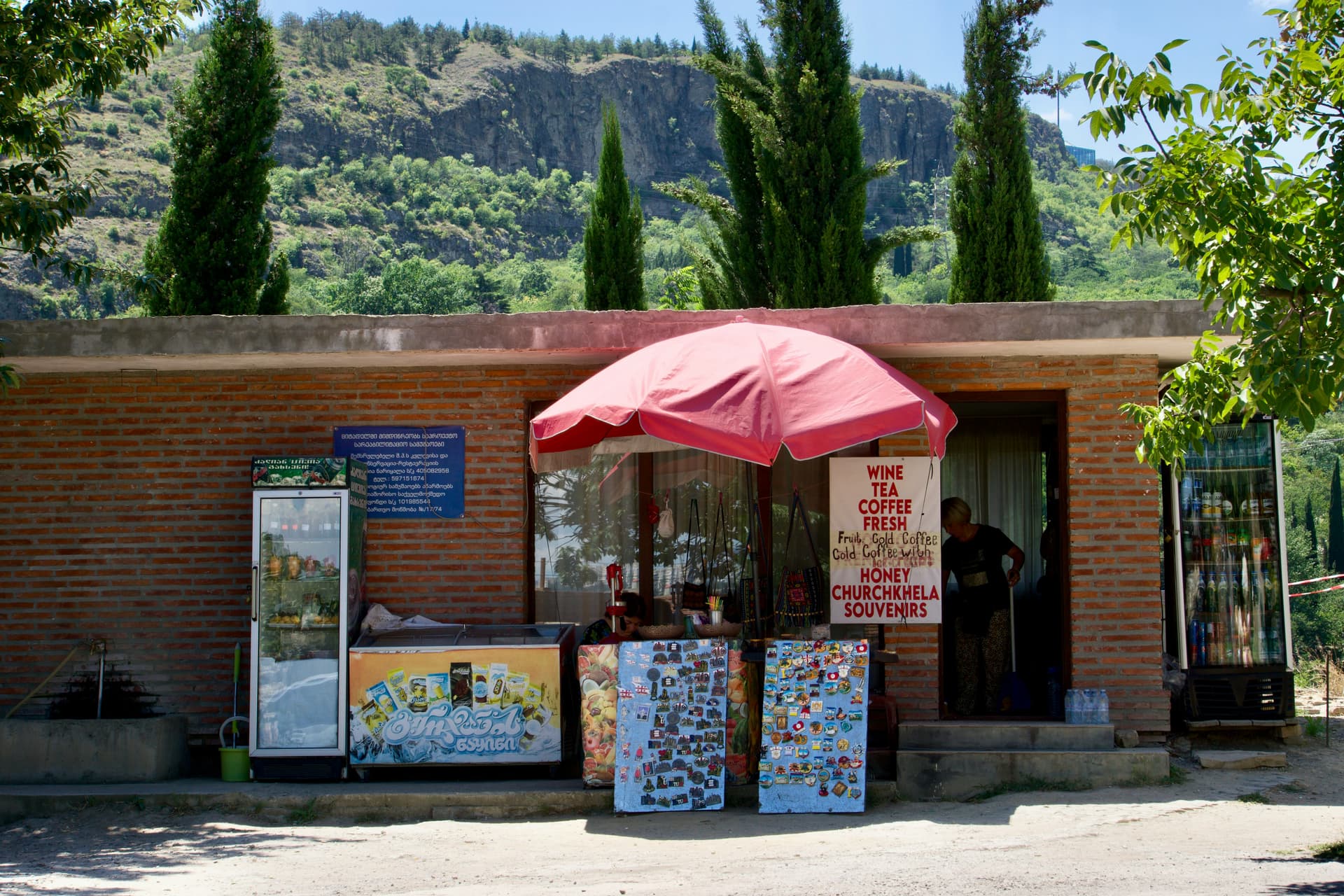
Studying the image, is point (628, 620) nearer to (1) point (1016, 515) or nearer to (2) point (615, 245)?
(1) point (1016, 515)

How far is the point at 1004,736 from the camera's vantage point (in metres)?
8.27

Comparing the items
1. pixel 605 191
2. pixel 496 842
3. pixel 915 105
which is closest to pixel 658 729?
pixel 496 842

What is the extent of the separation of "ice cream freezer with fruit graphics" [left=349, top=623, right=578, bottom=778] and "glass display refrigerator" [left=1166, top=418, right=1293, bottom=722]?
15.4ft

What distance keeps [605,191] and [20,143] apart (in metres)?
16.1

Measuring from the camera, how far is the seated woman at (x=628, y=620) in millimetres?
8094

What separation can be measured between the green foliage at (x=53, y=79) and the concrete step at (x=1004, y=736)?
22.8ft

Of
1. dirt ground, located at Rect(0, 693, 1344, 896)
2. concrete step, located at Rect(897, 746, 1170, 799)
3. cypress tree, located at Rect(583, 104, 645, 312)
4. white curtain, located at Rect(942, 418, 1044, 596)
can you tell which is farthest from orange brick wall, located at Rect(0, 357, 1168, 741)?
cypress tree, located at Rect(583, 104, 645, 312)

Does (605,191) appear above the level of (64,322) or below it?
above

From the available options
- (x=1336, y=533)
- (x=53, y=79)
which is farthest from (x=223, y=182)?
(x=1336, y=533)

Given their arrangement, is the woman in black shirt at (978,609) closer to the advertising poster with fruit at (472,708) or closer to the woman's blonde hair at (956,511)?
the woman's blonde hair at (956,511)

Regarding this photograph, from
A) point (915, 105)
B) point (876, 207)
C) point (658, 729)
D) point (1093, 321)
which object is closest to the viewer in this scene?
point (658, 729)

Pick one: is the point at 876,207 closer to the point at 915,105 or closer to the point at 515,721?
the point at 915,105

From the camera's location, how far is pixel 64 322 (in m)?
8.30

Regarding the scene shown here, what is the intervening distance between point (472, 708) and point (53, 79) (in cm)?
579
